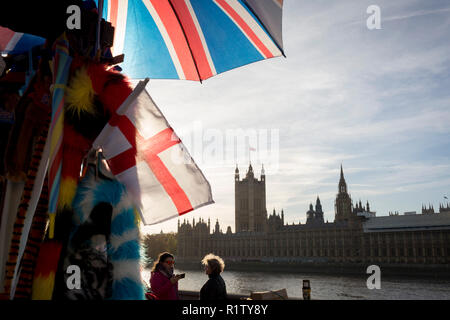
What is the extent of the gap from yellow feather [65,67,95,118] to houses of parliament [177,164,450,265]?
36.5 meters

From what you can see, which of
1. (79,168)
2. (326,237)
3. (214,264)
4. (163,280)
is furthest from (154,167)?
(326,237)

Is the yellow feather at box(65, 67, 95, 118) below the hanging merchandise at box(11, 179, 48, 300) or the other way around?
the other way around

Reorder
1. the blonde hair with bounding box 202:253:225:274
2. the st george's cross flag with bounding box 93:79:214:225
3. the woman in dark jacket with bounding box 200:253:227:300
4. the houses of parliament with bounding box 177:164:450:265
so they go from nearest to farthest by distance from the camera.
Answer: the st george's cross flag with bounding box 93:79:214:225 < the woman in dark jacket with bounding box 200:253:227:300 < the blonde hair with bounding box 202:253:225:274 < the houses of parliament with bounding box 177:164:450:265

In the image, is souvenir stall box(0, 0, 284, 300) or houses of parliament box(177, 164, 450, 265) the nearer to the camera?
souvenir stall box(0, 0, 284, 300)

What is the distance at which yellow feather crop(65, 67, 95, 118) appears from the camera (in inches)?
34.0

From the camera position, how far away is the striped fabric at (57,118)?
0.80 meters

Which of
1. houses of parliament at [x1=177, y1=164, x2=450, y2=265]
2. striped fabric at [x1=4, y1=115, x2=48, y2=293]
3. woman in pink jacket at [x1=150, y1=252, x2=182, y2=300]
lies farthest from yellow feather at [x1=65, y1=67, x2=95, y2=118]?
houses of parliament at [x1=177, y1=164, x2=450, y2=265]

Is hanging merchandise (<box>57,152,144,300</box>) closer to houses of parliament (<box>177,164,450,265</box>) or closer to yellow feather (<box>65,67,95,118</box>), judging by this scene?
yellow feather (<box>65,67,95,118</box>)

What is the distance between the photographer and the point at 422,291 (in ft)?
73.2

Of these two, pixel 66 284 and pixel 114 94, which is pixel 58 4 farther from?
pixel 66 284

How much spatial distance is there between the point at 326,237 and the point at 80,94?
39626mm

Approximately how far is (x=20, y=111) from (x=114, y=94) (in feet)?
0.87

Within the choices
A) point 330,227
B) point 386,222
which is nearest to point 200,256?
point 330,227

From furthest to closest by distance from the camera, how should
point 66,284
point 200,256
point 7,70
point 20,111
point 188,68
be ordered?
point 200,256, point 188,68, point 7,70, point 20,111, point 66,284
